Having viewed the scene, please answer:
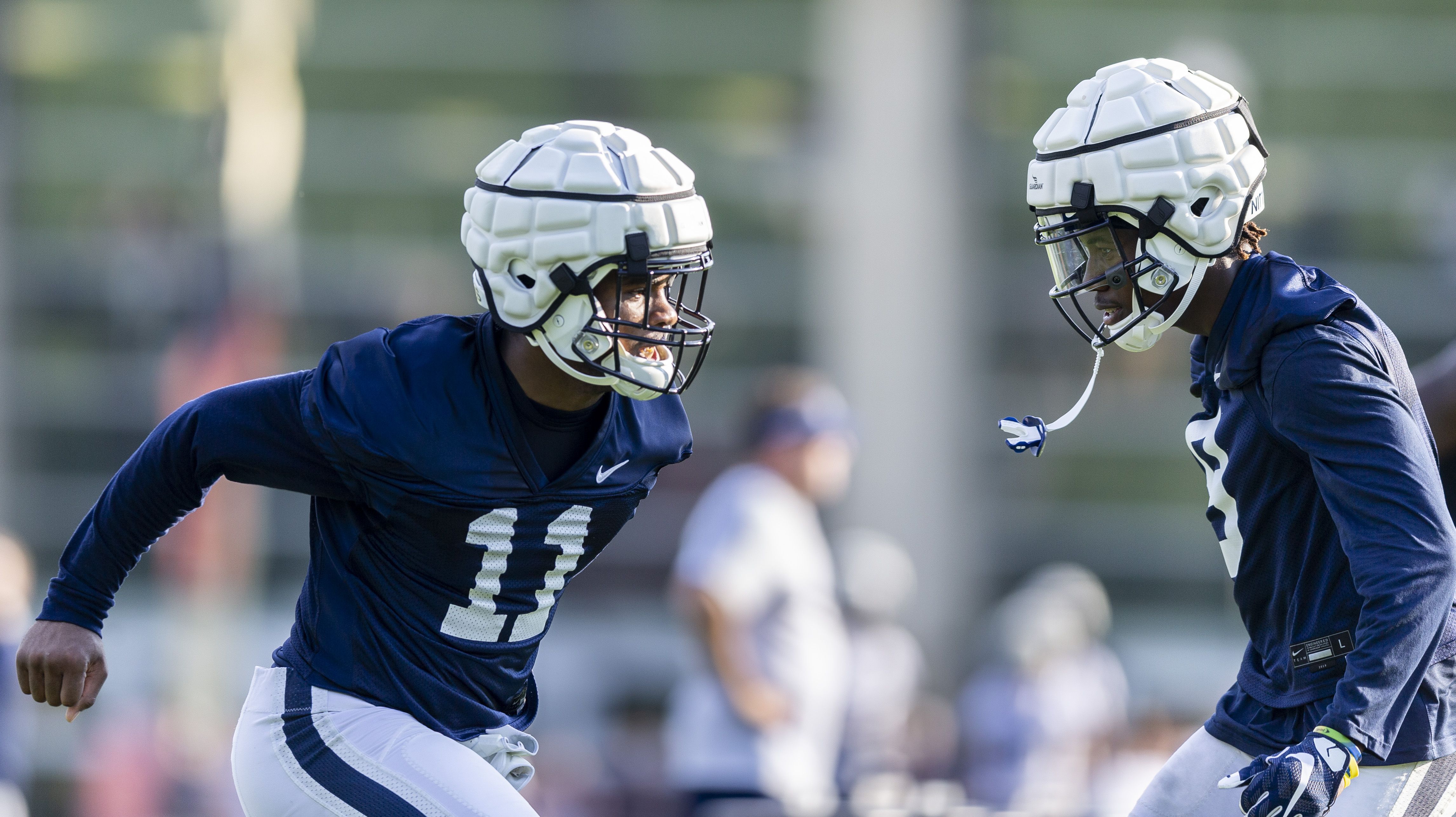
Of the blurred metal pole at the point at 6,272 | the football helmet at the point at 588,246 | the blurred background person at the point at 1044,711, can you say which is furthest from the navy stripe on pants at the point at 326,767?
the blurred metal pole at the point at 6,272

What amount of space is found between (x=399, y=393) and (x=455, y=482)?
0.61ft

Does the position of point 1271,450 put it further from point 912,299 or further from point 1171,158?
point 912,299

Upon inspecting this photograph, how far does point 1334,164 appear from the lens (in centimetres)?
1135

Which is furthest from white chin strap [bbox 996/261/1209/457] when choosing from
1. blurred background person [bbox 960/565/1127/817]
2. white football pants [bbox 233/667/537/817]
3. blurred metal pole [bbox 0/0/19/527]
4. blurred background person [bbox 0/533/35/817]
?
blurred metal pole [bbox 0/0/19/527]

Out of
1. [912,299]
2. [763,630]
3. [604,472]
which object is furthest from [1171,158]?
[912,299]

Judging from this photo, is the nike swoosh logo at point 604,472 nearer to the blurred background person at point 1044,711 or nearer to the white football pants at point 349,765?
the white football pants at point 349,765

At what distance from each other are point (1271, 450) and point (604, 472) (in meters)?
1.18

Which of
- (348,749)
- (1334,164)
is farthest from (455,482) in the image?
A: (1334,164)

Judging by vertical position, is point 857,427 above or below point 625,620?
above

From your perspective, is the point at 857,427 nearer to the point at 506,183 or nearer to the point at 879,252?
the point at 879,252

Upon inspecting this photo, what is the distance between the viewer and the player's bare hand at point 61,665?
2865 mm

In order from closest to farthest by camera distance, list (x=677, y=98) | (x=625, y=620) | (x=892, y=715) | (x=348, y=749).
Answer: (x=348, y=749) → (x=892, y=715) → (x=625, y=620) → (x=677, y=98)

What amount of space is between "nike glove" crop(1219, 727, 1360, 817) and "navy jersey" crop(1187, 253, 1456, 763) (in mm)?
32

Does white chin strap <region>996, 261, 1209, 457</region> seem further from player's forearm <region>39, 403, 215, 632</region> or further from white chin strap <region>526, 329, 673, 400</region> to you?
player's forearm <region>39, 403, 215, 632</region>
